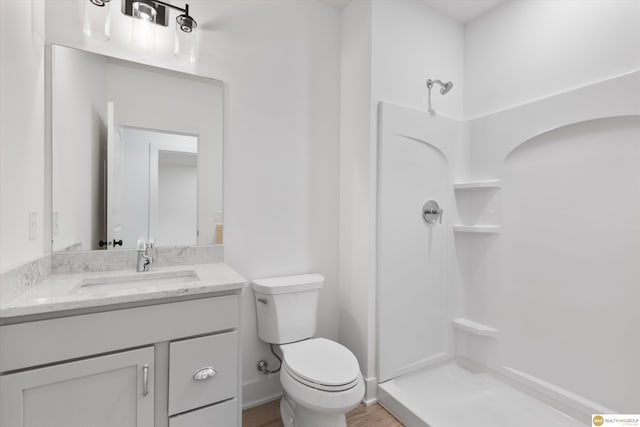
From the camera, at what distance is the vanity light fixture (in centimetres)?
140

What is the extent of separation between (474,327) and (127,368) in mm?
2099

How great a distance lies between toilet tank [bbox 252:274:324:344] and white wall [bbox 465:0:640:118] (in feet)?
5.95

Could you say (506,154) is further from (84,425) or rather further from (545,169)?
(84,425)

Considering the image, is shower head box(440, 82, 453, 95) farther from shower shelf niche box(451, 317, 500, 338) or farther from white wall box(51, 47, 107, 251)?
white wall box(51, 47, 107, 251)

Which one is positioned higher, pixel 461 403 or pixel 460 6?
pixel 460 6

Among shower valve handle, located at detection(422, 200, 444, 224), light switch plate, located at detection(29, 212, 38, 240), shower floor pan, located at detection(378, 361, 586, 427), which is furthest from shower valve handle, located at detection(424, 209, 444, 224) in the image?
light switch plate, located at detection(29, 212, 38, 240)

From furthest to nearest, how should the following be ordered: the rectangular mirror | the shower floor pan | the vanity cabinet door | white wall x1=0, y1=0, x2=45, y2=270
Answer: the shower floor pan → the rectangular mirror → white wall x1=0, y1=0, x2=45, y2=270 → the vanity cabinet door

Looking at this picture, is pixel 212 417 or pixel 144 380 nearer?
pixel 144 380

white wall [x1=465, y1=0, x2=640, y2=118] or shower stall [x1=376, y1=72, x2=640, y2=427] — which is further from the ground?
white wall [x1=465, y1=0, x2=640, y2=118]

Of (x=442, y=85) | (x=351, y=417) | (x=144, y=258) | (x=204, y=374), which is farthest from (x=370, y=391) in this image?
(x=442, y=85)

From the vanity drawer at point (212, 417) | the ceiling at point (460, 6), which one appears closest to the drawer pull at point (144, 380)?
the vanity drawer at point (212, 417)

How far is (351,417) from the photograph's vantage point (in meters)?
1.72

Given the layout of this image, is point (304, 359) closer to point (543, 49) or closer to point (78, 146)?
point (78, 146)

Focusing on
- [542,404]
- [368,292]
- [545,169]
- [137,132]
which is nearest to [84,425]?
[137,132]
